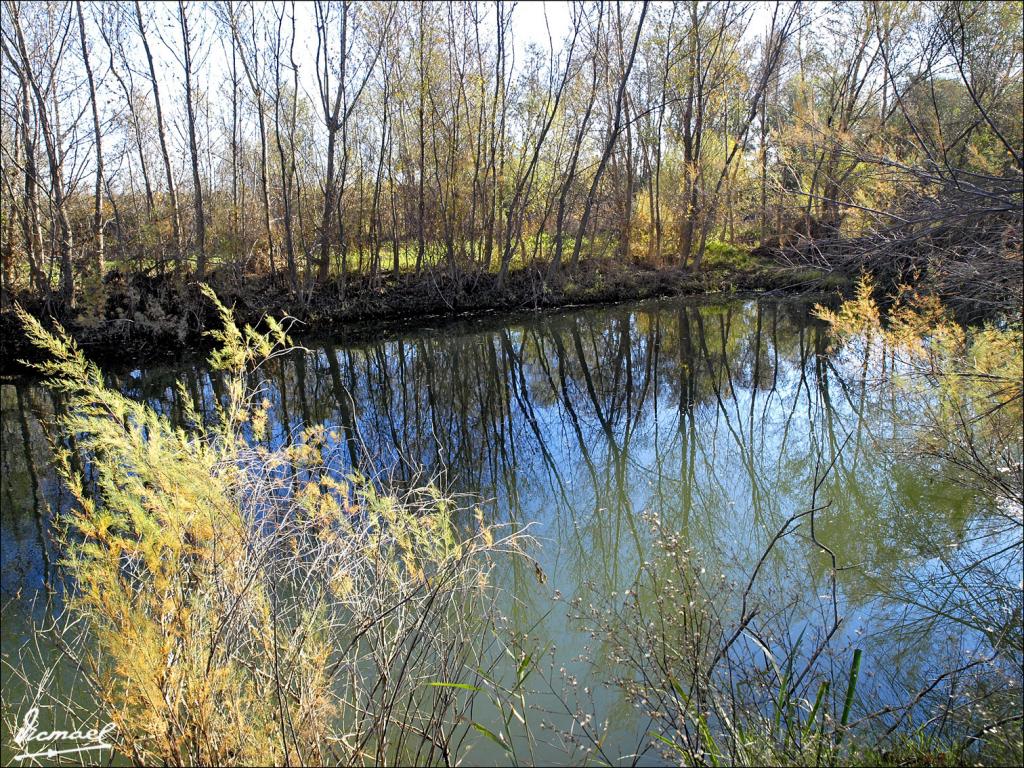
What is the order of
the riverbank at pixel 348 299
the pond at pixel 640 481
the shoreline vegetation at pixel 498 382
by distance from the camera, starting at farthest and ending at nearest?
the riverbank at pixel 348 299 < the pond at pixel 640 481 < the shoreline vegetation at pixel 498 382

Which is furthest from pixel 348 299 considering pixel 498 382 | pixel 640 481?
pixel 640 481

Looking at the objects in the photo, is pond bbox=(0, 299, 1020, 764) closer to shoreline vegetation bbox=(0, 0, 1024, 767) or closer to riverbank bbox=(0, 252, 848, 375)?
shoreline vegetation bbox=(0, 0, 1024, 767)

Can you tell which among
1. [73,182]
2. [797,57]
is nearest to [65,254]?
[73,182]

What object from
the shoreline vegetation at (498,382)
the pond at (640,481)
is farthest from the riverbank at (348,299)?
the pond at (640,481)

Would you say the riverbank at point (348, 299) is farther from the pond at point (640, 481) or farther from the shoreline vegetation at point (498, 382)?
the pond at point (640, 481)

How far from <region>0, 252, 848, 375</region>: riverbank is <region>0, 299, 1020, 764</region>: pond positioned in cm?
195

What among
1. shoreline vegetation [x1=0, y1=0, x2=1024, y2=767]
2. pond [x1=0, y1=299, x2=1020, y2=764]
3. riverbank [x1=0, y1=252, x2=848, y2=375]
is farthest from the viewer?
riverbank [x1=0, y1=252, x2=848, y2=375]

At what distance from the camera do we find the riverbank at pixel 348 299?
12.8 metres

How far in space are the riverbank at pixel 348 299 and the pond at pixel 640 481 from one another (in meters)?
1.95

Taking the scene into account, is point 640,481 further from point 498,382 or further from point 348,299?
point 348,299

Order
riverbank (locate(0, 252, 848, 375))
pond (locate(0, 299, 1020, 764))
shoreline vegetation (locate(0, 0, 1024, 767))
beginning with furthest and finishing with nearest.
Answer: riverbank (locate(0, 252, 848, 375)) < pond (locate(0, 299, 1020, 764)) < shoreline vegetation (locate(0, 0, 1024, 767))

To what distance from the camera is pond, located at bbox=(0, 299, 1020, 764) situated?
3.69 m

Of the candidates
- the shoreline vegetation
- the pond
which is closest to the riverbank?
the shoreline vegetation

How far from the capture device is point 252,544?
272 centimetres
